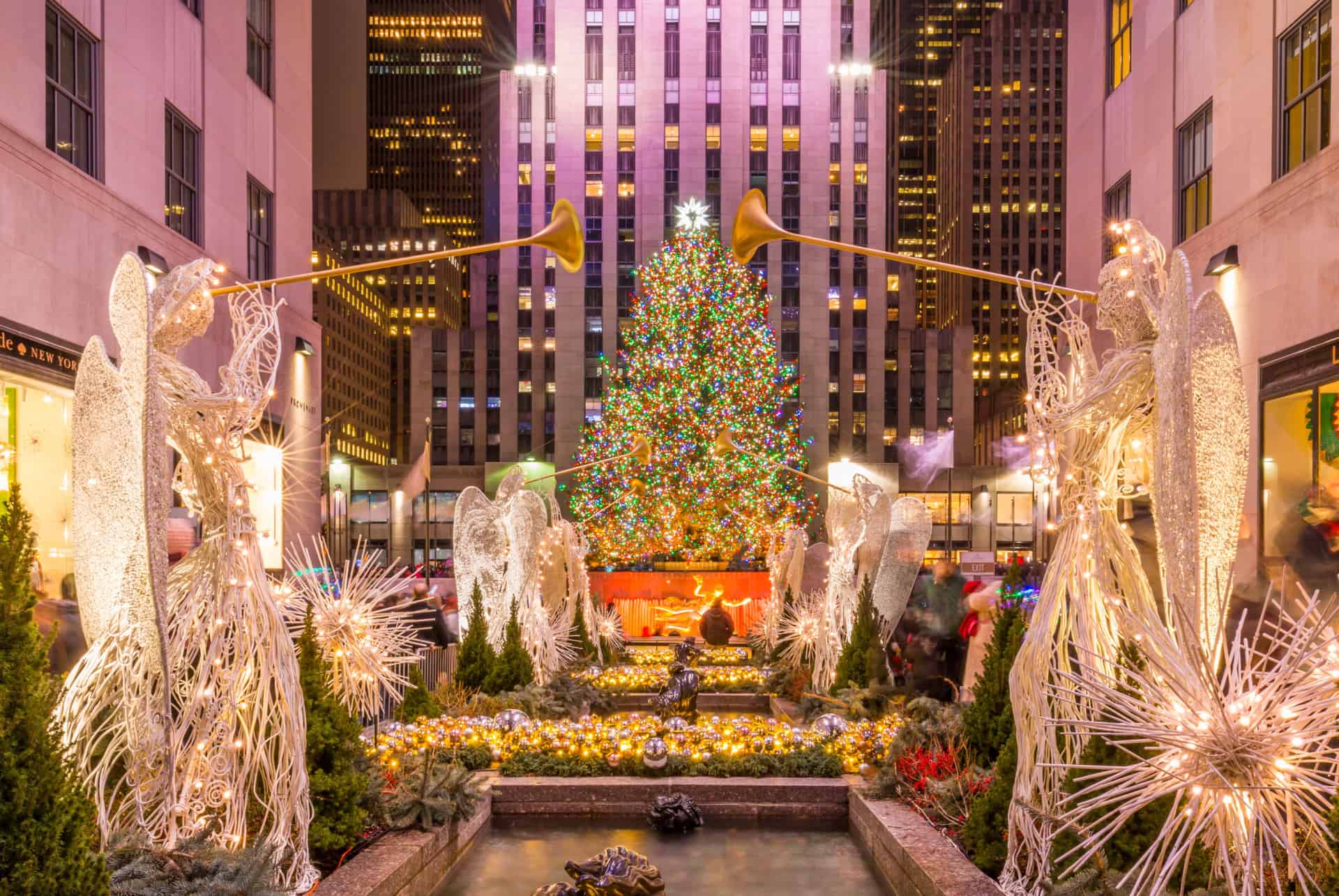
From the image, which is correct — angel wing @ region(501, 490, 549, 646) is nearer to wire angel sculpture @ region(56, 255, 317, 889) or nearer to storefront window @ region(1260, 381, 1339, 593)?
wire angel sculpture @ region(56, 255, 317, 889)

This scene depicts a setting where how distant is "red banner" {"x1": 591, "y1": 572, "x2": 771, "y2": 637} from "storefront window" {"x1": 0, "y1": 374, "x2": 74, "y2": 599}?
15.7m

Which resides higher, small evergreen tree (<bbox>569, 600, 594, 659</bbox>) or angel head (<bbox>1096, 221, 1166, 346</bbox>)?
angel head (<bbox>1096, 221, 1166, 346</bbox>)

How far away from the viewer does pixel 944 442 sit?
155 feet

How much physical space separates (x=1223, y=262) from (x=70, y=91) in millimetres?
15697

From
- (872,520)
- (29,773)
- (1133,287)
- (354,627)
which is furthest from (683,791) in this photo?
(29,773)

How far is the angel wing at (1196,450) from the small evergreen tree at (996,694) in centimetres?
287

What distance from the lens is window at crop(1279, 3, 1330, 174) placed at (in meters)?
12.0

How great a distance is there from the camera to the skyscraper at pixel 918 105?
14912 centimetres

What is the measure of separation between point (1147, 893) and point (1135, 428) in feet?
8.29

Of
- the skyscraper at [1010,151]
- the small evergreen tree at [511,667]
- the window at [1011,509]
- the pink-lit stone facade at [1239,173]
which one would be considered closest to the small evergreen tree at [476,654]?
the small evergreen tree at [511,667]

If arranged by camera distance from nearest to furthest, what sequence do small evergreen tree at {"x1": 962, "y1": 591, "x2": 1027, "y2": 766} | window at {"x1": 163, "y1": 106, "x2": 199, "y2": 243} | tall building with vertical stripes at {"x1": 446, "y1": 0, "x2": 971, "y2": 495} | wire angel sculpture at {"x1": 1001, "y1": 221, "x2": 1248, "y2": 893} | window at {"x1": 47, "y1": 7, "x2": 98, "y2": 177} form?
1. wire angel sculpture at {"x1": 1001, "y1": 221, "x2": 1248, "y2": 893}
2. small evergreen tree at {"x1": 962, "y1": 591, "x2": 1027, "y2": 766}
3. window at {"x1": 47, "y1": 7, "x2": 98, "y2": 177}
4. window at {"x1": 163, "y1": 106, "x2": 199, "y2": 243}
5. tall building with vertical stripes at {"x1": 446, "y1": 0, "x2": 971, "y2": 495}

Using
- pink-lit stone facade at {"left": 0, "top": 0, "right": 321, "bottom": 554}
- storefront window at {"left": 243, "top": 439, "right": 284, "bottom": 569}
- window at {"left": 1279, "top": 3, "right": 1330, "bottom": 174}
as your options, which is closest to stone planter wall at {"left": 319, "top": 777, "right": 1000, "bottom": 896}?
pink-lit stone facade at {"left": 0, "top": 0, "right": 321, "bottom": 554}

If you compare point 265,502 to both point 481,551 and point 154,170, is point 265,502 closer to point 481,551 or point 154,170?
point 154,170

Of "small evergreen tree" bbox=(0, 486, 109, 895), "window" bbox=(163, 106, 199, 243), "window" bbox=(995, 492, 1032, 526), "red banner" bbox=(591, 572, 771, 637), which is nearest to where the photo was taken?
"small evergreen tree" bbox=(0, 486, 109, 895)
